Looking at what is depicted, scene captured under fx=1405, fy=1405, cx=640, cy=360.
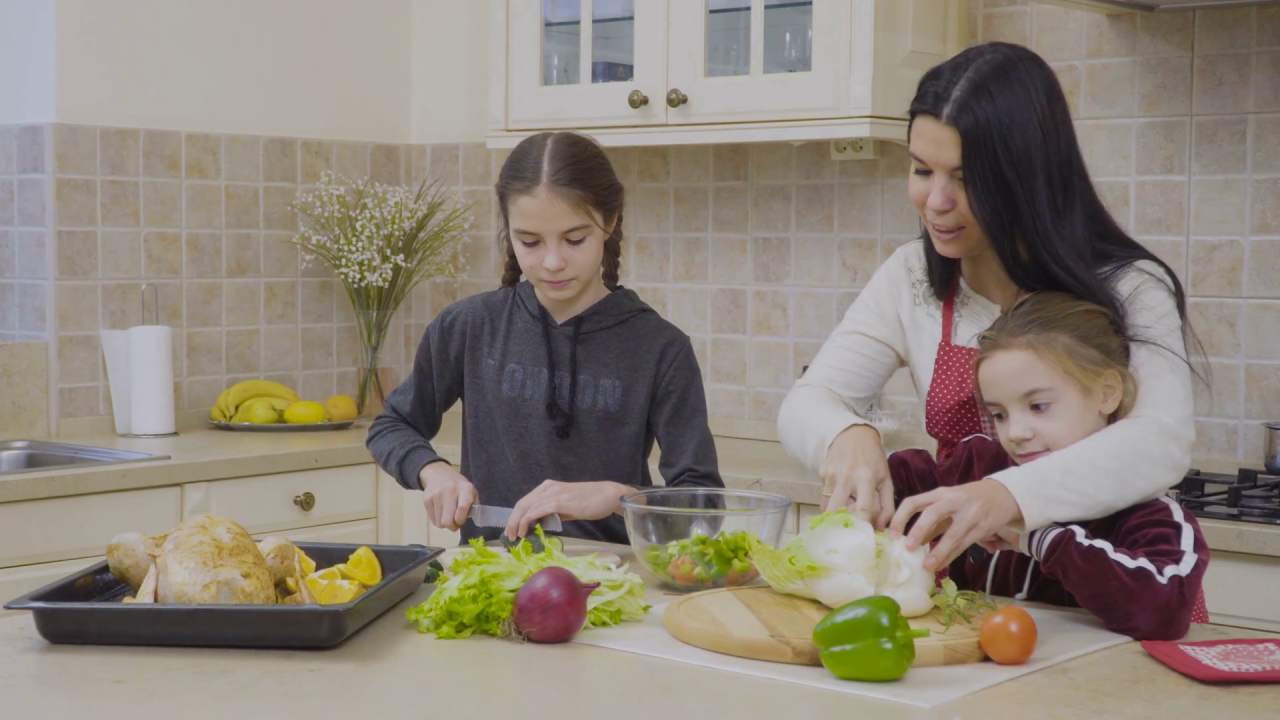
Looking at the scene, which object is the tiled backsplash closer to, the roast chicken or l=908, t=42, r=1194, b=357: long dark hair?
l=908, t=42, r=1194, b=357: long dark hair

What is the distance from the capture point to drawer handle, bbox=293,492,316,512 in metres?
2.87

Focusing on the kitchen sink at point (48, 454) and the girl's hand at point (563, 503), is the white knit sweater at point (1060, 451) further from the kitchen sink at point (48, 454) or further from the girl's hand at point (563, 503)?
the kitchen sink at point (48, 454)

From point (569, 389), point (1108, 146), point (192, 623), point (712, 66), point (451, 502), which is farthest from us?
point (712, 66)

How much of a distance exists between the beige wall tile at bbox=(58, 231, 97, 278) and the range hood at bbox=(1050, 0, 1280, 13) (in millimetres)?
2004

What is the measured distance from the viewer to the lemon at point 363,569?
142cm

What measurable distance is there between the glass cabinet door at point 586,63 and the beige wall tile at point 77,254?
0.93 metres

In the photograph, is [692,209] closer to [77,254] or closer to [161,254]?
[161,254]

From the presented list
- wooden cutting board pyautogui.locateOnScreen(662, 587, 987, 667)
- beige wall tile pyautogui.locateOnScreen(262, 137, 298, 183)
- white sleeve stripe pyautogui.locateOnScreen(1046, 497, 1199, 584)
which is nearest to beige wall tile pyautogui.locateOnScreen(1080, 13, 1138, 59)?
white sleeve stripe pyautogui.locateOnScreen(1046, 497, 1199, 584)

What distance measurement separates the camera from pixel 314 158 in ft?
11.1

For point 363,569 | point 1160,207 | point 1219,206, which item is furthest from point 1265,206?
point 363,569

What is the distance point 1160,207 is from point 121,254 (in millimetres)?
2138

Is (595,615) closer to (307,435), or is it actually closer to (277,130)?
(307,435)

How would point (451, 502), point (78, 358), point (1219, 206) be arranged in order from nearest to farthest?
point (451, 502), point (1219, 206), point (78, 358)

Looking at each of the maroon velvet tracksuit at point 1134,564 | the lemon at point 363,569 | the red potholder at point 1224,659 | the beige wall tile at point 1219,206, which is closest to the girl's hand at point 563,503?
the lemon at point 363,569
